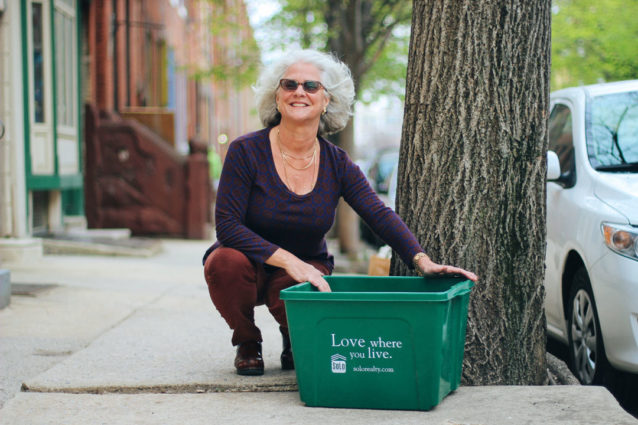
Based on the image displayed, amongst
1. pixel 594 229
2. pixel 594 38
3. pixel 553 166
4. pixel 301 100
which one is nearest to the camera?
pixel 301 100

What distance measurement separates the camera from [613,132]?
18.0 feet

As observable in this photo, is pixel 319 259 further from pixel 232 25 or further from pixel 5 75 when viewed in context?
pixel 232 25

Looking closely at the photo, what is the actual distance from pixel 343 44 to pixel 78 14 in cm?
414

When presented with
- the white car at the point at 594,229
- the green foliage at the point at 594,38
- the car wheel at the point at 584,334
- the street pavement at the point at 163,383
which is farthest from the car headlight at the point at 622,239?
the green foliage at the point at 594,38

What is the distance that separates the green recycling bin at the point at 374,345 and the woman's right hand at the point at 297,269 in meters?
0.09

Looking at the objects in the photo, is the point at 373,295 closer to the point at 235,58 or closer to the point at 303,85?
the point at 303,85

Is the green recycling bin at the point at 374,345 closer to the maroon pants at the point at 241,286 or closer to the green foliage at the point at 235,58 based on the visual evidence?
the maroon pants at the point at 241,286

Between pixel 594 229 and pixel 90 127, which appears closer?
pixel 594 229

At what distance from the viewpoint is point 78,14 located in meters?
13.9

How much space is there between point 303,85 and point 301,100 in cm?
7

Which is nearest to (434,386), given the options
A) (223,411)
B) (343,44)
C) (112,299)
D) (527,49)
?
(223,411)

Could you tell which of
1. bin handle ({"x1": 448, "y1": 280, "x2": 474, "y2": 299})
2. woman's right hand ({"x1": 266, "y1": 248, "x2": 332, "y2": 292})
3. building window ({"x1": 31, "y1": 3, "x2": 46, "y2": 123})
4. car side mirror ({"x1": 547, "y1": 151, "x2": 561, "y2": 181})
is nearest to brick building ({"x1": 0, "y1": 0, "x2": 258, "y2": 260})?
building window ({"x1": 31, "y1": 3, "x2": 46, "y2": 123})

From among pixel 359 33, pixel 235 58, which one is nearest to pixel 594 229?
pixel 359 33

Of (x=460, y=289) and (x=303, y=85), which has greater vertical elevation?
(x=303, y=85)
